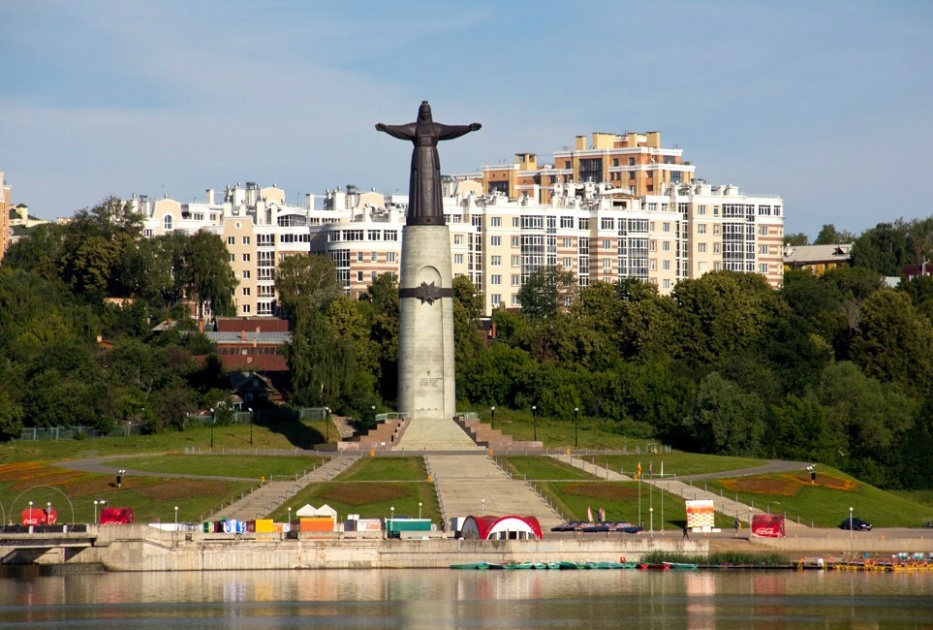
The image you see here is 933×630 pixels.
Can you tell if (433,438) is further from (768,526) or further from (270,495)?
(768,526)

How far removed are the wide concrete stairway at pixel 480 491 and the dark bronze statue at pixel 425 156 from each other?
1600 cm

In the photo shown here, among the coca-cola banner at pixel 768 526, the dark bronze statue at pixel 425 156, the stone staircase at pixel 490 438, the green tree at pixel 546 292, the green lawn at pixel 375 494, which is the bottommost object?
the coca-cola banner at pixel 768 526

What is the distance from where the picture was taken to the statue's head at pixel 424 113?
131500 millimetres

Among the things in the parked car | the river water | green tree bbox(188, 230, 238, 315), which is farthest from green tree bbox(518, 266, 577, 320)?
the river water

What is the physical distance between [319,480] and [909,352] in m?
54.9

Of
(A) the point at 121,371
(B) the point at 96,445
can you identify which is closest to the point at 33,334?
(A) the point at 121,371

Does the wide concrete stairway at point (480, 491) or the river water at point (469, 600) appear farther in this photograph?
the wide concrete stairway at point (480, 491)

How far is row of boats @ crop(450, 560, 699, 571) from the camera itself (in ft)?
326

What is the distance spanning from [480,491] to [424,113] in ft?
94.0

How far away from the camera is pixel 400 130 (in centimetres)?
13138

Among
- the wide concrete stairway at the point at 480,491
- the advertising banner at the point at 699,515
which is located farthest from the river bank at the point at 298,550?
the wide concrete stairway at the point at 480,491

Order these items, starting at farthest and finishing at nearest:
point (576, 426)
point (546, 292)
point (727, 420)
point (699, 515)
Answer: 1. point (546, 292)
2. point (576, 426)
3. point (727, 420)
4. point (699, 515)

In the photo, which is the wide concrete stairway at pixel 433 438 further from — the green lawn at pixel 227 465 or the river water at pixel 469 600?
the river water at pixel 469 600

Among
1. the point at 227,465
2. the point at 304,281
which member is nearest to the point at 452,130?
the point at 227,465
